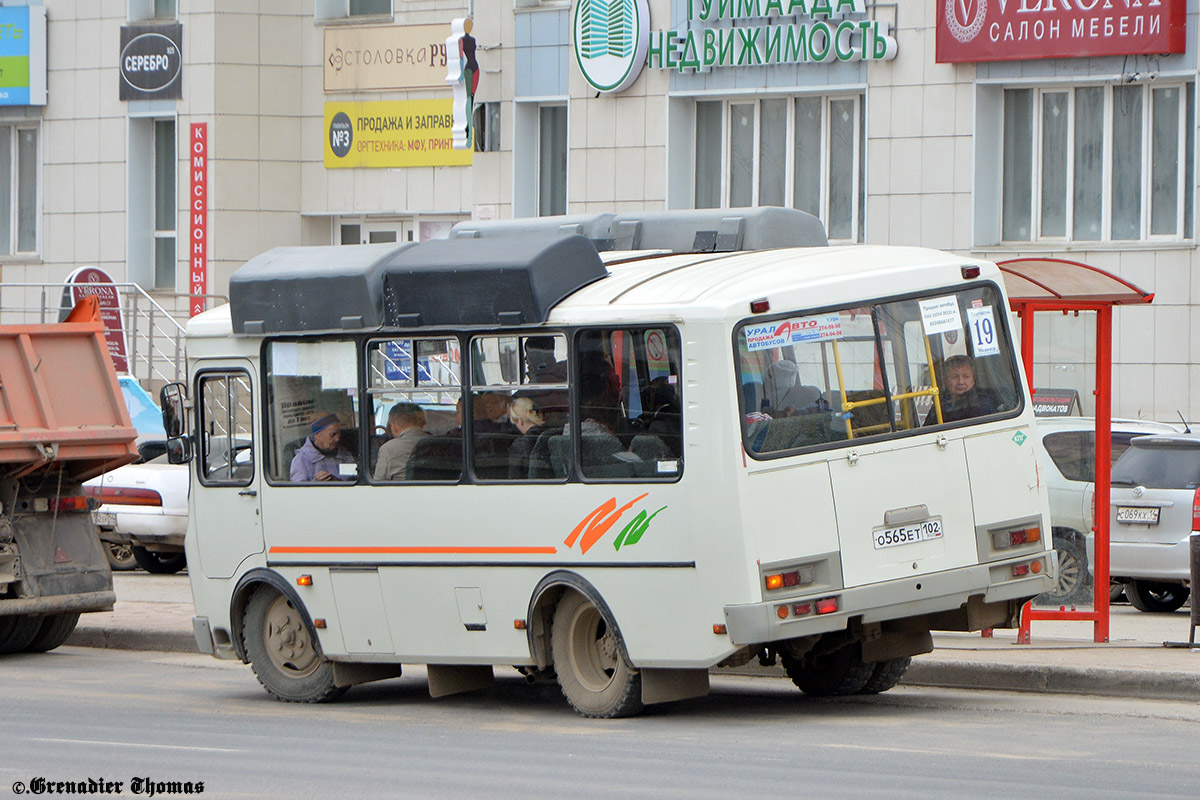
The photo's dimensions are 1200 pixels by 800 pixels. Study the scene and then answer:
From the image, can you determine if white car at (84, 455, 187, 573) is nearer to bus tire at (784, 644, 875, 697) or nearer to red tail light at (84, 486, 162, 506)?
red tail light at (84, 486, 162, 506)

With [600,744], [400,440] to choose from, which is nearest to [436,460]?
[400,440]

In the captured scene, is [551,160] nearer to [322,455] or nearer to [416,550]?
[322,455]

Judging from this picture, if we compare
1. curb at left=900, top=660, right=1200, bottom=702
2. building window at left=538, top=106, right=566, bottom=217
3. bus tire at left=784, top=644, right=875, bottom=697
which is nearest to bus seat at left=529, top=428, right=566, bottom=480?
bus tire at left=784, top=644, right=875, bottom=697

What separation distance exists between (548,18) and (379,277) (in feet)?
56.3

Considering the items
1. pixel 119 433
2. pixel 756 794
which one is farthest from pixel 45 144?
pixel 756 794

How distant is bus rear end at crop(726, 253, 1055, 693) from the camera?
10.7 meters

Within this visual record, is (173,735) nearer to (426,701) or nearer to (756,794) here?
(426,701)

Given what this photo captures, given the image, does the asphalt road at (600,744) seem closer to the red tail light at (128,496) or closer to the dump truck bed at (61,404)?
the dump truck bed at (61,404)

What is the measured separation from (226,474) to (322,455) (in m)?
0.90

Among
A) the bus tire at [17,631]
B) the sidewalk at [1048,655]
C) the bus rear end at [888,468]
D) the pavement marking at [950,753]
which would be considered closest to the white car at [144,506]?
the sidewalk at [1048,655]

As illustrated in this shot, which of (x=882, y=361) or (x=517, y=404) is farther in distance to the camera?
(x=517, y=404)

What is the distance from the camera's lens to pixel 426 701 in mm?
12969

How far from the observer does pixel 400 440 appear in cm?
1212

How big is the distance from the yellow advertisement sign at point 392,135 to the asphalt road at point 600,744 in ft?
58.8
